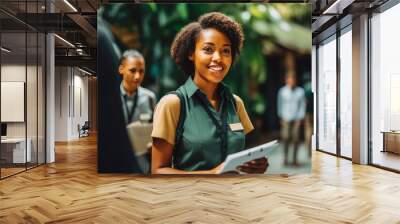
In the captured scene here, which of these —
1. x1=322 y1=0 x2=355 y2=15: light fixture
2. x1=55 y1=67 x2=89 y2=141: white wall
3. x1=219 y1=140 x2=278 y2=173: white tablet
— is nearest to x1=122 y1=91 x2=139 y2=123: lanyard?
x1=219 y1=140 x2=278 y2=173: white tablet

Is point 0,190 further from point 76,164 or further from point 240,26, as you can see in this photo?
point 240,26

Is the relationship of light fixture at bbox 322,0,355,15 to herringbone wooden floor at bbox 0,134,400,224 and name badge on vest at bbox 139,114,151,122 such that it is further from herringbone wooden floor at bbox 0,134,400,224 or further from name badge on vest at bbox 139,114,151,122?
name badge on vest at bbox 139,114,151,122

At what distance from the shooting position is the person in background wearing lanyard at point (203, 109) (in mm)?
6324

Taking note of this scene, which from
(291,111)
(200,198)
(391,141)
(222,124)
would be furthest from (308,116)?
(200,198)

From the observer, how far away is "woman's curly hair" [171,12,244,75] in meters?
6.45

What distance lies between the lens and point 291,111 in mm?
6664

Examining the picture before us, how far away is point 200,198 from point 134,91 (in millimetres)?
2394

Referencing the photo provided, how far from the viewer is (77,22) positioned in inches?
334

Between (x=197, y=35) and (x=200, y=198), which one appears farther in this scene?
(x=197, y=35)

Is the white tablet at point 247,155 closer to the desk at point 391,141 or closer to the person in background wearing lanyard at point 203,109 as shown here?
the person in background wearing lanyard at point 203,109

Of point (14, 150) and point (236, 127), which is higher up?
point (236, 127)

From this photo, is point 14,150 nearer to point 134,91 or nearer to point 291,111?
point 134,91

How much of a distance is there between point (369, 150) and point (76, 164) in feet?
21.0

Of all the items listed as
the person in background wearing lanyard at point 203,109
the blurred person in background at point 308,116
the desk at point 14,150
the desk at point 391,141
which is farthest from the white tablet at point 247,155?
the desk at point 14,150
